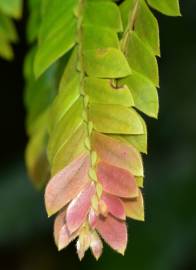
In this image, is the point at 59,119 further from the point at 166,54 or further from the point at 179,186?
the point at 166,54

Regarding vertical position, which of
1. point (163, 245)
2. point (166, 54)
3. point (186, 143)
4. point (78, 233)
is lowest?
point (163, 245)

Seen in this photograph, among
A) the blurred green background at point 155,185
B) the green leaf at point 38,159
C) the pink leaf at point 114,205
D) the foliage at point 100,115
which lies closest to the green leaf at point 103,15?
the foliage at point 100,115

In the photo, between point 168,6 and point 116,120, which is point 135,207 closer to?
point 116,120

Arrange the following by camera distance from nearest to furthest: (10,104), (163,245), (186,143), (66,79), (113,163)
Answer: (113,163) < (66,79) < (163,245) < (186,143) < (10,104)

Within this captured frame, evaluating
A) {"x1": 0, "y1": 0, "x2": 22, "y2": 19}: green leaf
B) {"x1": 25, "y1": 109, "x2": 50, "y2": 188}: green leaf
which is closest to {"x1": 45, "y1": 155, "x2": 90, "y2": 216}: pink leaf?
{"x1": 0, "y1": 0, "x2": 22, "y2": 19}: green leaf

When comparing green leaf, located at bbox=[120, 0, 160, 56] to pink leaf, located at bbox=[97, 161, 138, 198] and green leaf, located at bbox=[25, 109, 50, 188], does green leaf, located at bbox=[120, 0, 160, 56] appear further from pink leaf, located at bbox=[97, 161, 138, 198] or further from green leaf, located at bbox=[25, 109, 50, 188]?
green leaf, located at bbox=[25, 109, 50, 188]

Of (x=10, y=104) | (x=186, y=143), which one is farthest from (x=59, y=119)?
(x=10, y=104)

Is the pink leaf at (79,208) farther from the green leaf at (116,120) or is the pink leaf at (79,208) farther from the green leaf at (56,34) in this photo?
the green leaf at (56,34)
